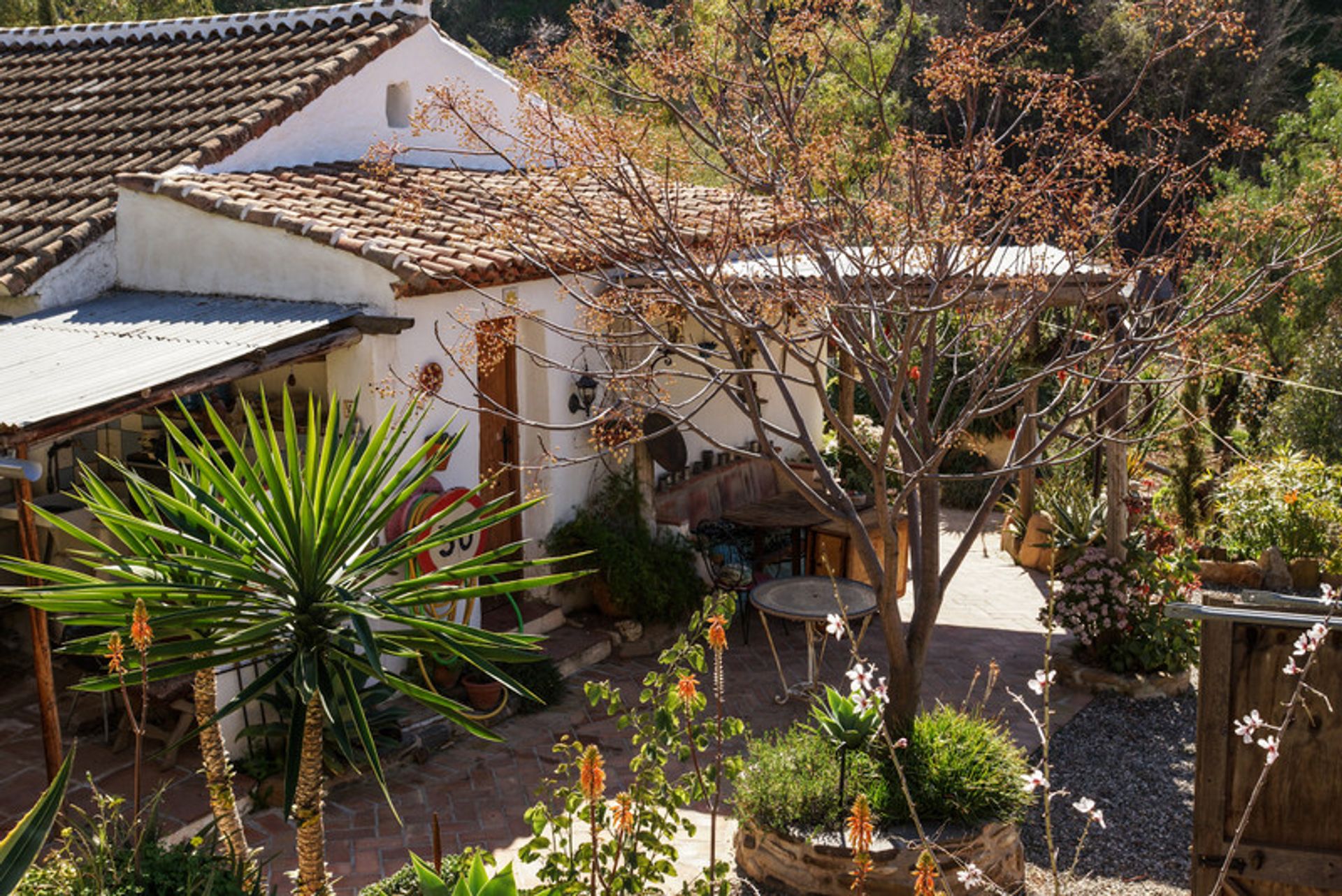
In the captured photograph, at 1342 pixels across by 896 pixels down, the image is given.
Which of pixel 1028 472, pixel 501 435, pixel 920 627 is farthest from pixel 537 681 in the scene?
pixel 1028 472

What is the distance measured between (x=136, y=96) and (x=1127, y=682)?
33.1 ft

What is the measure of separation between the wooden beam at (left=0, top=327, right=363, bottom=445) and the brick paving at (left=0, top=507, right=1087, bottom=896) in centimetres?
184

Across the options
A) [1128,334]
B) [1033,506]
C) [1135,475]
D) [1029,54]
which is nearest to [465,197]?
[1128,334]

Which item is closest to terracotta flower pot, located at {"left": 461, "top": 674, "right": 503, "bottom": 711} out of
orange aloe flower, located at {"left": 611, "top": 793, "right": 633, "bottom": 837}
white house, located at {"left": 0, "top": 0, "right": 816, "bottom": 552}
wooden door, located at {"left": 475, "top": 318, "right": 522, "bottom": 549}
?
wooden door, located at {"left": 475, "top": 318, "right": 522, "bottom": 549}

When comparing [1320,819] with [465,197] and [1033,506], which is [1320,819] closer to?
[465,197]

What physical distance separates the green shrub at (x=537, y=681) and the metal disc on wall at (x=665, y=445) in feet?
7.85

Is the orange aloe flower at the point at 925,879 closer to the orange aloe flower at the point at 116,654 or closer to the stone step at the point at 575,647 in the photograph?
the orange aloe flower at the point at 116,654

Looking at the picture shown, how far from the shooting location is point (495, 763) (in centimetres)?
838

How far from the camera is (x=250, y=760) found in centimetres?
776

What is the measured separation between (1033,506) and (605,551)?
517 cm

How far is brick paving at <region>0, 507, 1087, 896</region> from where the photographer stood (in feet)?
23.8

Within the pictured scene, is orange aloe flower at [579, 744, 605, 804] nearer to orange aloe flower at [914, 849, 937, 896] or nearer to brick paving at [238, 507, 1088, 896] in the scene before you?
orange aloe flower at [914, 849, 937, 896]

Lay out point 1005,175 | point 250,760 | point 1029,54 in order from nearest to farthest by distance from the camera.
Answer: point 1005,175, point 250,760, point 1029,54

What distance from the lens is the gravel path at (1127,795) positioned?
6977mm
